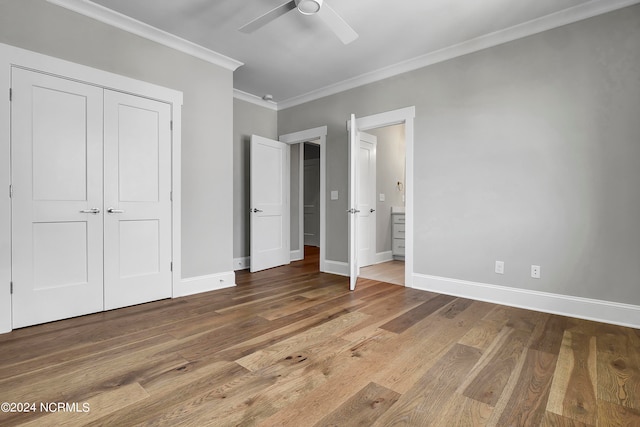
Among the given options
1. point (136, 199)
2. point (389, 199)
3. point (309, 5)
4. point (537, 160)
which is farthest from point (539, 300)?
point (136, 199)

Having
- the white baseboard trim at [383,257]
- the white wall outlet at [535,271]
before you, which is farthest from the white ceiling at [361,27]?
the white baseboard trim at [383,257]

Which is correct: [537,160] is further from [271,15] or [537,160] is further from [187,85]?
[187,85]

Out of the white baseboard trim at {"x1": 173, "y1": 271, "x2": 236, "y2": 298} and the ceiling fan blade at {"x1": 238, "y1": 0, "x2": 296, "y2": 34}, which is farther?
the white baseboard trim at {"x1": 173, "y1": 271, "x2": 236, "y2": 298}

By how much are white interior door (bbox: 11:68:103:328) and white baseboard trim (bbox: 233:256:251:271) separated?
6.70ft

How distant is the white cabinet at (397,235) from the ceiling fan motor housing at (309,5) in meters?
3.82

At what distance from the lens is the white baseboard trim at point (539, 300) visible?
8.28 feet

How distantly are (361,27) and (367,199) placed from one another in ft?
8.45

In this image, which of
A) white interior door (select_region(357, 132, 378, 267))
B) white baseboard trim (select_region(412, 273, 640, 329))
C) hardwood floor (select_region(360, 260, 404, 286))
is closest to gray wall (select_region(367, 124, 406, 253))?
white interior door (select_region(357, 132, 378, 267))

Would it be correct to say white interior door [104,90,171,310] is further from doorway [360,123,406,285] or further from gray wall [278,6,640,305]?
doorway [360,123,406,285]

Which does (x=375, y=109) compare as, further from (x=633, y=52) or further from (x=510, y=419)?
(x=510, y=419)

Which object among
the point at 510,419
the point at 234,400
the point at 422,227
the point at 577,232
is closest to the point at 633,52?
the point at 577,232

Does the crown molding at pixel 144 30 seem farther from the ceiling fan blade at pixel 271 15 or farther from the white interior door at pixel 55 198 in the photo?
the ceiling fan blade at pixel 271 15

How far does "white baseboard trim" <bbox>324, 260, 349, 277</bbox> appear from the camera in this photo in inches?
173

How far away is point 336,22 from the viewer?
245 cm
